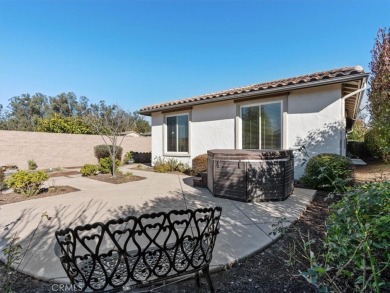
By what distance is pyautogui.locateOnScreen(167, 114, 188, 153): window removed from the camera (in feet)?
34.8

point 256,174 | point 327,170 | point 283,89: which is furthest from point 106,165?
point 327,170

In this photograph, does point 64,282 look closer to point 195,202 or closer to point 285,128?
point 195,202

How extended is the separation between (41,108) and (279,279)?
52.6 metres

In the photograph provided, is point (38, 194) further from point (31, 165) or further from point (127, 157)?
point (127, 157)

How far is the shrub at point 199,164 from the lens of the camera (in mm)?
9182

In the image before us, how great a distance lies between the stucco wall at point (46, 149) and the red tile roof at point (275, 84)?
16.2 ft

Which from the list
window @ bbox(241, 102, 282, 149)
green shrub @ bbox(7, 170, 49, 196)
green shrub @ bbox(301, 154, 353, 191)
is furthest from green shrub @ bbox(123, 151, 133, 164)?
green shrub @ bbox(301, 154, 353, 191)

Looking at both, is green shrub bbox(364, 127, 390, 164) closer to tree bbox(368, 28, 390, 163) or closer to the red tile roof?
tree bbox(368, 28, 390, 163)

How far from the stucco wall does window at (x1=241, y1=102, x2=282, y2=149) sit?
1045 cm

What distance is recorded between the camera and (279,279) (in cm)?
223

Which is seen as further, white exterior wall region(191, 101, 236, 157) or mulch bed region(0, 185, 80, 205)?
white exterior wall region(191, 101, 236, 157)

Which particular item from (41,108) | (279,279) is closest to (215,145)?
(279,279)

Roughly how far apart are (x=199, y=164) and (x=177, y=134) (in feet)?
8.02

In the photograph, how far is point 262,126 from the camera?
26.0ft
